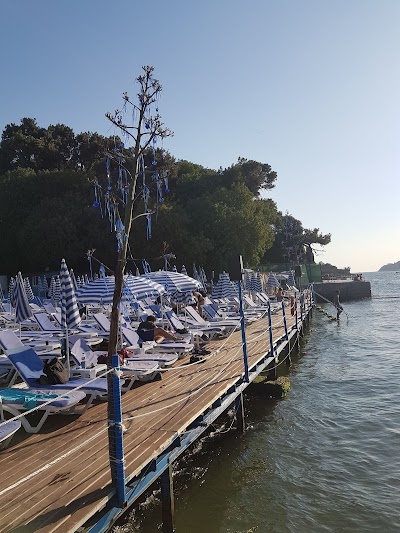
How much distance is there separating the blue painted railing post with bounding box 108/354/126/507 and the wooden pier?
0.10 meters

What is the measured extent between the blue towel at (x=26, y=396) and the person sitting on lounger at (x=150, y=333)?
490 centimetres

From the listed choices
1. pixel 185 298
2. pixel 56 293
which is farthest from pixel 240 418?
pixel 56 293

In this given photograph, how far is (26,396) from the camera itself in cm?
675

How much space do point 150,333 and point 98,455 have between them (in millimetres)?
6279

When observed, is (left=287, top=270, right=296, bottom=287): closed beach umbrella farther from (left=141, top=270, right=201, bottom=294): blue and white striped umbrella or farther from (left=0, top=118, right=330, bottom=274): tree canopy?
(left=141, top=270, right=201, bottom=294): blue and white striped umbrella

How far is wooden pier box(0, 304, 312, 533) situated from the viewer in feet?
14.4

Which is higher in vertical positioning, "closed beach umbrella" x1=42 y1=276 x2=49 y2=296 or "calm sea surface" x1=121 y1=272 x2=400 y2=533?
"closed beach umbrella" x1=42 y1=276 x2=49 y2=296

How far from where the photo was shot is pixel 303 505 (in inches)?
277

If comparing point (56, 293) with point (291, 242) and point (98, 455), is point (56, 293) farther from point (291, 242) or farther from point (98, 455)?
point (291, 242)

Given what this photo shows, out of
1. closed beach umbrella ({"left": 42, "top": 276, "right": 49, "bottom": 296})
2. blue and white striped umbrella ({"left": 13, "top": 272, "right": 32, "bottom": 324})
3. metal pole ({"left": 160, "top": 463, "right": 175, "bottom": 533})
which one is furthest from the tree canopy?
metal pole ({"left": 160, "top": 463, "right": 175, "bottom": 533})

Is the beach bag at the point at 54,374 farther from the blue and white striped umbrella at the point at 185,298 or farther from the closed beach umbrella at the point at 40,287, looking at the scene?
the closed beach umbrella at the point at 40,287

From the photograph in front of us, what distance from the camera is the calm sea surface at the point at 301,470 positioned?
21.8 feet

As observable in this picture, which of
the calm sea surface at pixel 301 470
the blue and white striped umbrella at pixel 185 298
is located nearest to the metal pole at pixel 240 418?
the calm sea surface at pixel 301 470

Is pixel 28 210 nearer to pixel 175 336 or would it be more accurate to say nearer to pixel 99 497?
pixel 175 336
